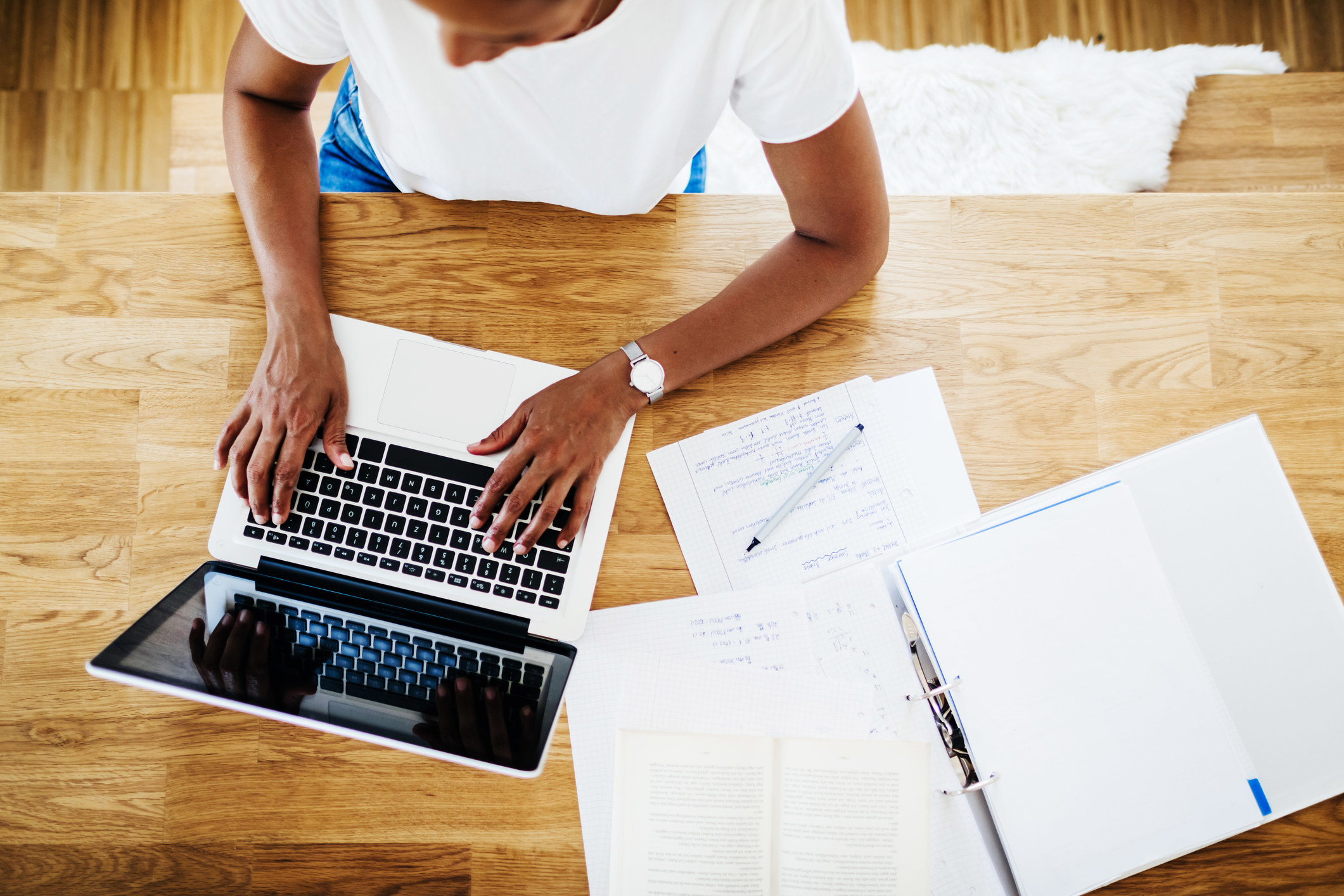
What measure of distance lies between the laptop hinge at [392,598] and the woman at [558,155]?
72mm

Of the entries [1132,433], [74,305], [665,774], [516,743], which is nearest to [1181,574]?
[1132,433]

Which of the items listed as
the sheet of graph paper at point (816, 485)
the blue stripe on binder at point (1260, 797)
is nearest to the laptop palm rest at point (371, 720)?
the sheet of graph paper at point (816, 485)

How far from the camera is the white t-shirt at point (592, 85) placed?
64 centimetres

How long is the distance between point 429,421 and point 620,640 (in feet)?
1.02

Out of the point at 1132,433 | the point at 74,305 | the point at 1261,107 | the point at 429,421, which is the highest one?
the point at 1261,107

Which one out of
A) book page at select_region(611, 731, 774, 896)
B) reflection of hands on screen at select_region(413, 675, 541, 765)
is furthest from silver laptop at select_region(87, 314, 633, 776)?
book page at select_region(611, 731, 774, 896)

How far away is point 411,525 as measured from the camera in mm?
834

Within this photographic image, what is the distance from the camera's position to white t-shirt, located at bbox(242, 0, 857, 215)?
643 mm

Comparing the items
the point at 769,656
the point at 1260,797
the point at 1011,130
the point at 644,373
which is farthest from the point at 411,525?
the point at 1011,130

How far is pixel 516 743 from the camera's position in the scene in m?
0.74

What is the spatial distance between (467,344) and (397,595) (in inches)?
11.2

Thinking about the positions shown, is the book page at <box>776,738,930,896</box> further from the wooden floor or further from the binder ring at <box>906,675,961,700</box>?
the wooden floor

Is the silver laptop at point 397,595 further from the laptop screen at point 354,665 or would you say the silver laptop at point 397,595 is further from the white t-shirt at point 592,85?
the white t-shirt at point 592,85

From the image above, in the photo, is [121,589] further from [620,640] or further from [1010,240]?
[1010,240]
